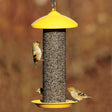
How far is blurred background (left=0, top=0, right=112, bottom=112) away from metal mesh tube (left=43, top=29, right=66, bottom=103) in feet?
21.3

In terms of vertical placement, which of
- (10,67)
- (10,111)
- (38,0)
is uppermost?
(38,0)

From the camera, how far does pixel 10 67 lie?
1752 centimetres

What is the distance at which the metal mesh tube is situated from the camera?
998 cm

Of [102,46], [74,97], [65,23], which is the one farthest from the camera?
[102,46]

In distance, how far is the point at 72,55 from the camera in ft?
55.4

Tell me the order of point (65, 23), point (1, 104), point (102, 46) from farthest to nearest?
1. point (1, 104)
2. point (102, 46)
3. point (65, 23)

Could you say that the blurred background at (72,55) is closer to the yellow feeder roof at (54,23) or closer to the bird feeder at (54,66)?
the bird feeder at (54,66)

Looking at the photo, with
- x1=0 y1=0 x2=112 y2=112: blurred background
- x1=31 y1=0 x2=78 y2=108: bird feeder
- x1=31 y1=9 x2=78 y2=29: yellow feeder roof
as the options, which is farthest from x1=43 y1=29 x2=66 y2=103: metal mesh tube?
x1=0 y1=0 x2=112 y2=112: blurred background

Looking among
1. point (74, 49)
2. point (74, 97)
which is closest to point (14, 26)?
point (74, 49)

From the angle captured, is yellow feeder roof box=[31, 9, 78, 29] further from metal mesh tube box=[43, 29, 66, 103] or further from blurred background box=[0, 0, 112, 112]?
blurred background box=[0, 0, 112, 112]

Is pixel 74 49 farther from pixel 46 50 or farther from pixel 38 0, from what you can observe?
pixel 46 50

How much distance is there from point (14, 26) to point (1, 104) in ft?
6.50

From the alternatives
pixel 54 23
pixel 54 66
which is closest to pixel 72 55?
pixel 54 66

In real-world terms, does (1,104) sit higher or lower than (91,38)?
lower
